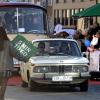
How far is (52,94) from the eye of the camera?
15844 millimetres

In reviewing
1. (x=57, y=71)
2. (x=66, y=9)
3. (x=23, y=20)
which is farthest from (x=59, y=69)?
(x=66, y=9)

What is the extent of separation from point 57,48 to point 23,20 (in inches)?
211

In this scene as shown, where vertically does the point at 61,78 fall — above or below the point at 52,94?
above

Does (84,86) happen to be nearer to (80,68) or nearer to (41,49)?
(80,68)

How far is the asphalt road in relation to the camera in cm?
1493

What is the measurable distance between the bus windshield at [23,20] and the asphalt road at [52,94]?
462 centimetres

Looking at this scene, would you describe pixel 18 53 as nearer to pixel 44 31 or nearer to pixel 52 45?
pixel 52 45

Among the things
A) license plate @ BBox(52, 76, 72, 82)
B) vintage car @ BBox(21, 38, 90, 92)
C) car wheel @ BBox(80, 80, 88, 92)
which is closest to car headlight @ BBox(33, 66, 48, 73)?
vintage car @ BBox(21, 38, 90, 92)

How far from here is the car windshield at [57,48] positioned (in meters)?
16.9

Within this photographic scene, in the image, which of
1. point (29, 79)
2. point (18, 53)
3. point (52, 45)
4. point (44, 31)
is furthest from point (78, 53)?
point (18, 53)

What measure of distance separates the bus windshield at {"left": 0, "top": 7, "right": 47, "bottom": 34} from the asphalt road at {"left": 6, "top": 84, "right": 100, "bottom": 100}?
15.2 ft

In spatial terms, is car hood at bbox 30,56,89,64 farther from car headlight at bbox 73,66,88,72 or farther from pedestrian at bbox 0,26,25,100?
pedestrian at bbox 0,26,25,100

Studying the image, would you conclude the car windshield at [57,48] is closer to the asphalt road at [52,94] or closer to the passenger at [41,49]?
the passenger at [41,49]

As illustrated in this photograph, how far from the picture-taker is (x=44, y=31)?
2214 cm
